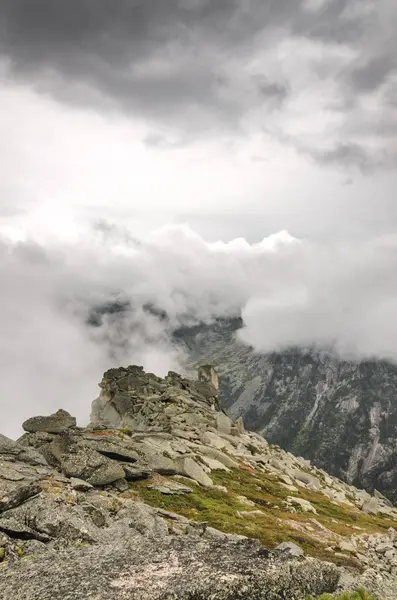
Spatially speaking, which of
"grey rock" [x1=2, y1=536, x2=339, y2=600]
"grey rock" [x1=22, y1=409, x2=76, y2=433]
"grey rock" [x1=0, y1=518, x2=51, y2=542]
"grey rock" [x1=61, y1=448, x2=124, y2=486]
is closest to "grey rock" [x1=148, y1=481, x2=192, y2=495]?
"grey rock" [x1=61, y1=448, x2=124, y2=486]

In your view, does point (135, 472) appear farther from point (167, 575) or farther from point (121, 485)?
point (167, 575)

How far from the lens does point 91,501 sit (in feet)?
91.2

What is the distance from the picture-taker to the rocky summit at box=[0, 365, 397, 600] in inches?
561

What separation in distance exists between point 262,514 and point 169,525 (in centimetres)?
1788

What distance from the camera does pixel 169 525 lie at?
2800cm

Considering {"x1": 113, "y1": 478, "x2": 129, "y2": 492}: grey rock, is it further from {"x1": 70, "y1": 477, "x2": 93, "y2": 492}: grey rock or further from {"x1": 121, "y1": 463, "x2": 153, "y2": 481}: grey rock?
{"x1": 70, "y1": 477, "x2": 93, "y2": 492}: grey rock

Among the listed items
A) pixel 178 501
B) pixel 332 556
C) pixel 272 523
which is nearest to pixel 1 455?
pixel 178 501

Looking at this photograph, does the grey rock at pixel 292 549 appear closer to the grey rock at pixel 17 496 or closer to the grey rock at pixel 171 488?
the grey rock at pixel 17 496

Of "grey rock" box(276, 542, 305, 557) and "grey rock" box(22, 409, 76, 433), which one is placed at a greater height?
"grey rock" box(22, 409, 76, 433)

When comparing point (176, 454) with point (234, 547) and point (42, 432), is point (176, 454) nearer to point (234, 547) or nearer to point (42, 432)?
point (42, 432)

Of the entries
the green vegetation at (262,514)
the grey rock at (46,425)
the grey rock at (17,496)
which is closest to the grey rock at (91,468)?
the green vegetation at (262,514)

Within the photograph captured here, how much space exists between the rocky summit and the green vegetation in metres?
0.21

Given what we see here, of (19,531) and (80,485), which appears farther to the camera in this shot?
(80,485)

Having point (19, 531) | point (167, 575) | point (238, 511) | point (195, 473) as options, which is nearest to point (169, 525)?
point (19, 531)
